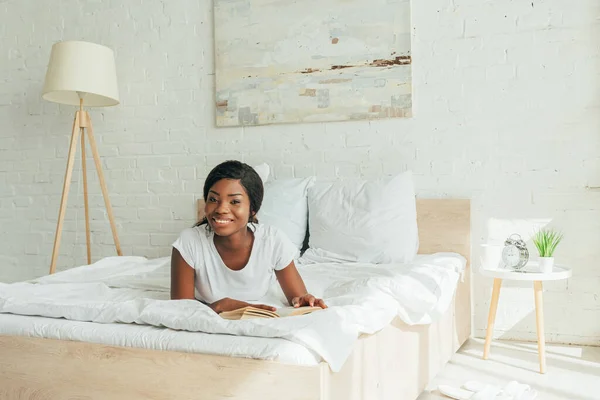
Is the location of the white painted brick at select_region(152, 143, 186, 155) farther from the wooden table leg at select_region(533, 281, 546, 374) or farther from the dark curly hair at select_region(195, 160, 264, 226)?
the wooden table leg at select_region(533, 281, 546, 374)

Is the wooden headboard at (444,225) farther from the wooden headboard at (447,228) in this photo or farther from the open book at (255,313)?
the open book at (255,313)

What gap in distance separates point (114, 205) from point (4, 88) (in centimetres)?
114

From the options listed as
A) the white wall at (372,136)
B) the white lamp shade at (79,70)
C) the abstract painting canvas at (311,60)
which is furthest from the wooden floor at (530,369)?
the white lamp shade at (79,70)

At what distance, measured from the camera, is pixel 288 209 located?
9.93 feet

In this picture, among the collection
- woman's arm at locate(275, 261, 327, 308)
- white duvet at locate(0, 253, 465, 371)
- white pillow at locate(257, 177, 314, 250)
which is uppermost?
white pillow at locate(257, 177, 314, 250)

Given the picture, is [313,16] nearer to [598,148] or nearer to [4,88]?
[598,148]

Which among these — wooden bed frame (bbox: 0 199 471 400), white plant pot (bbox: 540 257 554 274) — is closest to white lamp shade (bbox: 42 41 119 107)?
wooden bed frame (bbox: 0 199 471 400)

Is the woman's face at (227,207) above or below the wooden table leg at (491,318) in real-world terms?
above

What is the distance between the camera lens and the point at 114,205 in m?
3.83

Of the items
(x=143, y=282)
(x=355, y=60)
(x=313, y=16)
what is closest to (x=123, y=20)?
(x=313, y=16)

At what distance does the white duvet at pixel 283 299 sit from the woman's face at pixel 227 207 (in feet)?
0.86

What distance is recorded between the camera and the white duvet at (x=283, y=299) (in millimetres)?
1518

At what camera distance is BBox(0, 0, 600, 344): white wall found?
2885 millimetres

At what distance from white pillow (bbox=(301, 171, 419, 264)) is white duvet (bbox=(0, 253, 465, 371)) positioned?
147 millimetres
